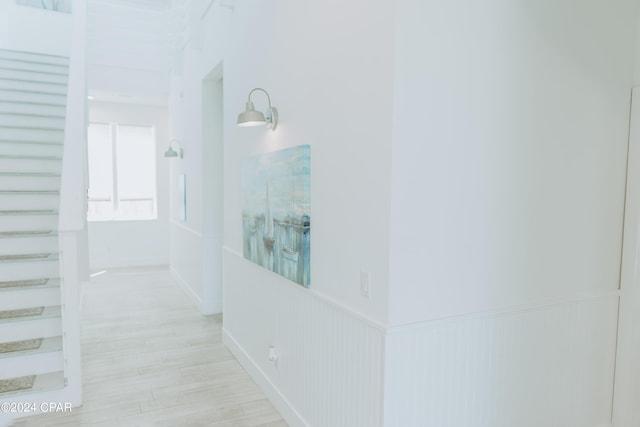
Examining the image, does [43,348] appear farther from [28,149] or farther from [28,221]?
[28,149]

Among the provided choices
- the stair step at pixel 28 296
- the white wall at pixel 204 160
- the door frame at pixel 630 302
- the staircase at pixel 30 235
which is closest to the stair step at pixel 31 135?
the staircase at pixel 30 235

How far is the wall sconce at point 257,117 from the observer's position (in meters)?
2.73

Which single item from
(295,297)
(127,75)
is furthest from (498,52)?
(127,75)

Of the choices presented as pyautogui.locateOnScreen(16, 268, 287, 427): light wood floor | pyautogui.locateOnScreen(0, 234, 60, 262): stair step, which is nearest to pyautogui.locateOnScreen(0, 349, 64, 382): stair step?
pyautogui.locateOnScreen(16, 268, 287, 427): light wood floor

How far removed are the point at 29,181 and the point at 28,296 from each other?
137cm

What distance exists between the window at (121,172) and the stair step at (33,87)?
2.81 m

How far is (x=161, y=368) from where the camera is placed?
3658 millimetres

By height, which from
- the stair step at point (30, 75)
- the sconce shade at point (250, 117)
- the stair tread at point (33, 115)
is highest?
the stair step at point (30, 75)

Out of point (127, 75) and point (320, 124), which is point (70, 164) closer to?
point (320, 124)

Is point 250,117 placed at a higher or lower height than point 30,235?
higher

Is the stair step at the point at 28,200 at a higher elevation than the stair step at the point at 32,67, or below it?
below

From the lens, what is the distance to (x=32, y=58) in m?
5.97

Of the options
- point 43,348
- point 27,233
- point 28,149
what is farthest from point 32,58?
point 43,348

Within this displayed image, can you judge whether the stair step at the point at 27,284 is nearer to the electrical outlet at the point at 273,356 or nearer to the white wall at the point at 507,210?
the electrical outlet at the point at 273,356
